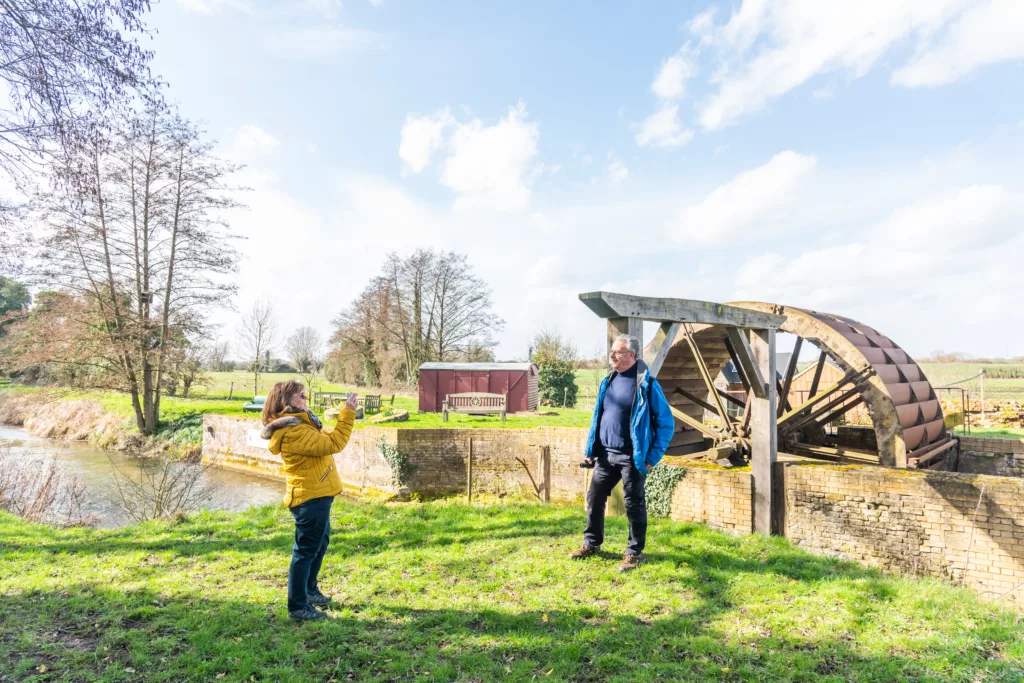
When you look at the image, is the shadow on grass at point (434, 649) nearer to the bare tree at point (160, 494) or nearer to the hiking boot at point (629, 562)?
the hiking boot at point (629, 562)

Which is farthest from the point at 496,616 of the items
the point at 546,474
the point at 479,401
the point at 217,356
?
the point at 217,356

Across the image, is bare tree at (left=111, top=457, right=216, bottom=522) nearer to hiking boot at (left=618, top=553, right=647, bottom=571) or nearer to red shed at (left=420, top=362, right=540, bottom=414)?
hiking boot at (left=618, top=553, right=647, bottom=571)

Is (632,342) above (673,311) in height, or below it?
below

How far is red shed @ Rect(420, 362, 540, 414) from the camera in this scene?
78.9 feet

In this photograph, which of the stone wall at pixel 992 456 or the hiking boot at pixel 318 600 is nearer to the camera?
the hiking boot at pixel 318 600

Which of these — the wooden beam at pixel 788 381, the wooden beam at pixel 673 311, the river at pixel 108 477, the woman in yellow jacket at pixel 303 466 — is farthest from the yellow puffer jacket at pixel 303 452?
the river at pixel 108 477

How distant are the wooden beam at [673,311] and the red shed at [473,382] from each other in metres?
17.5

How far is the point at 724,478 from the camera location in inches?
256

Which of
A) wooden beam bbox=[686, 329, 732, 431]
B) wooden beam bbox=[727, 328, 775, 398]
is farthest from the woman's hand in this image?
wooden beam bbox=[686, 329, 732, 431]

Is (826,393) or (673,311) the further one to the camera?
(826,393)

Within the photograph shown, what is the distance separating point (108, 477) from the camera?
1633 centimetres

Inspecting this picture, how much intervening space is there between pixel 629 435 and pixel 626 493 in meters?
0.50

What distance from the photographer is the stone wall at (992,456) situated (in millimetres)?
8477

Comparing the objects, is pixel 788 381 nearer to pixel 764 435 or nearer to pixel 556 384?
pixel 764 435
